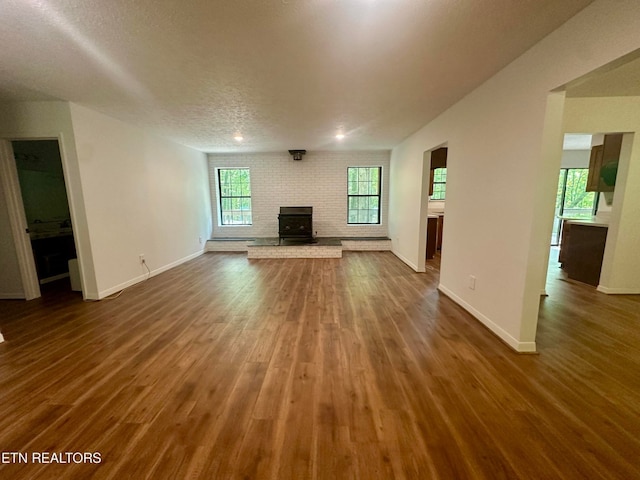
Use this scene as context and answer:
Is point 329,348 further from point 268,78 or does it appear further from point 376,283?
point 268,78

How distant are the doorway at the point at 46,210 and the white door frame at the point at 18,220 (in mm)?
349

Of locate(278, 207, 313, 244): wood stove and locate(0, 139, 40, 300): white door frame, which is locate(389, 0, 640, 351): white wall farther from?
locate(0, 139, 40, 300): white door frame

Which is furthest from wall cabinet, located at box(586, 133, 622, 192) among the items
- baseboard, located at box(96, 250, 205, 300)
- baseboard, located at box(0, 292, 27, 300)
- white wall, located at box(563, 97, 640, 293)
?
baseboard, located at box(0, 292, 27, 300)

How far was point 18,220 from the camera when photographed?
3.18 meters

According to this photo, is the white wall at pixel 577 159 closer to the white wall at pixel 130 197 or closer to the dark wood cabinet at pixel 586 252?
the dark wood cabinet at pixel 586 252

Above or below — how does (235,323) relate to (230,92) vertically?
below

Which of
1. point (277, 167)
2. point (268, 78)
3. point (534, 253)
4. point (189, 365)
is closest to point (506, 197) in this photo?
point (534, 253)

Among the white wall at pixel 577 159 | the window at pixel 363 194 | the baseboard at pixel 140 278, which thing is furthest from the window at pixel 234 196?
the white wall at pixel 577 159

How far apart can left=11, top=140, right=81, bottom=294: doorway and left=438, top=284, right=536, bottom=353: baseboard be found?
5.10 meters

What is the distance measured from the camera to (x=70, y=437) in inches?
52.7

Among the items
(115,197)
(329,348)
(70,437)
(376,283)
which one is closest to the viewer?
(70,437)

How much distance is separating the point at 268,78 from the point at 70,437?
9.56ft

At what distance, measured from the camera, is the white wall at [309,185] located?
21.2ft

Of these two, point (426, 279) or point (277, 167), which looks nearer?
point (426, 279)
